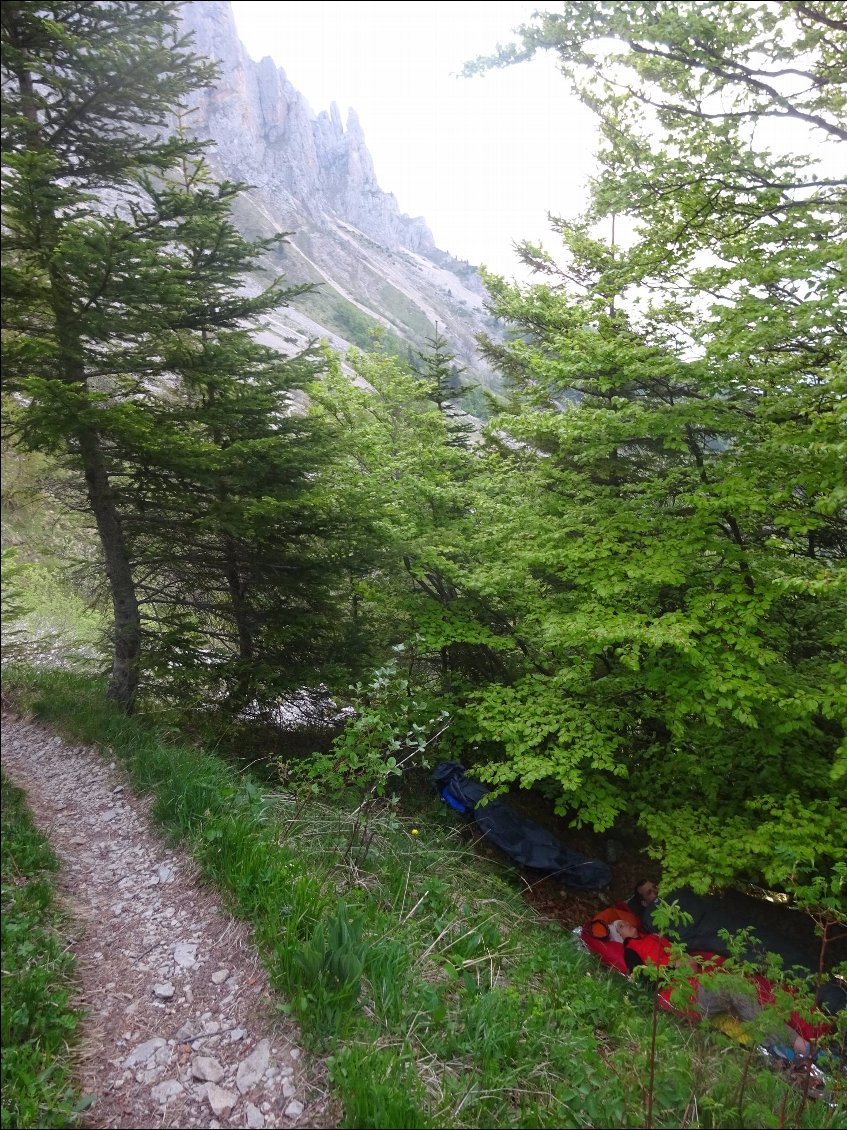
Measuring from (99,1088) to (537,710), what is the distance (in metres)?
4.90

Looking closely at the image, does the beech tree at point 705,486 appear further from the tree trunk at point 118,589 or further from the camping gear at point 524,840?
the tree trunk at point 118,589

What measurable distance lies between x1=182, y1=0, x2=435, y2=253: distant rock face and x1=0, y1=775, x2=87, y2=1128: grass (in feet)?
470

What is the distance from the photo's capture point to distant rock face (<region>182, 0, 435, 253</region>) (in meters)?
134

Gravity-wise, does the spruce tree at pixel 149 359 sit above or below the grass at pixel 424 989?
above

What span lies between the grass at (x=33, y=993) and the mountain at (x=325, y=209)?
107348 mm

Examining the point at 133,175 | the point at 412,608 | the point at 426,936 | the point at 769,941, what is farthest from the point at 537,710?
the point at 133,175

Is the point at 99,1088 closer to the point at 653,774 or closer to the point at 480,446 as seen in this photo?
the point at 653,774

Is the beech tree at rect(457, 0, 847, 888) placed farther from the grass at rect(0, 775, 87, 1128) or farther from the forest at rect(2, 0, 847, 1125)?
the grass at rect(0, 775, 87, 1128)

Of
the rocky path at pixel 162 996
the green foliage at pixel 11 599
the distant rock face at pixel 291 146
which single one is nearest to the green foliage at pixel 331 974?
the rocky path at pixel 162 996

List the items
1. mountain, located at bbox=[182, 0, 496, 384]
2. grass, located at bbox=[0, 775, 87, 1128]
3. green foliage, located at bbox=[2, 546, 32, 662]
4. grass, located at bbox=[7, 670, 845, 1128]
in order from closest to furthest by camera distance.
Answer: grass, located at bbox=[0, 775, 87, 1128]
grass, located at bbox=[7, 670, 845, 1128]
green foliage, located at bbox=[2, 546, 32, 662]
mountain, located at bbox=[182, 0, 496, 384]

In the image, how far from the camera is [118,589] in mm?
6203

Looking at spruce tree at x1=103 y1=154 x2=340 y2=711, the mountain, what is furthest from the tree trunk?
the mountain

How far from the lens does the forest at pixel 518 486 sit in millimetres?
4691

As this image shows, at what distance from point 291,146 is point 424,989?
200m
